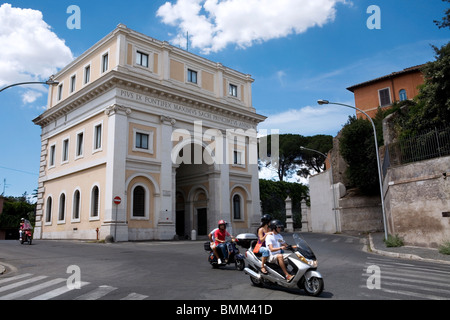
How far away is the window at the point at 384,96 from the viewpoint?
38.2m

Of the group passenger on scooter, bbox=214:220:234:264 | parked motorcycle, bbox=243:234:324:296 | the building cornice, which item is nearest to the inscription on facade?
the building cornice

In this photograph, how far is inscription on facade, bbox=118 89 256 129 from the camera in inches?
993

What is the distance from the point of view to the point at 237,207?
31.6 metres

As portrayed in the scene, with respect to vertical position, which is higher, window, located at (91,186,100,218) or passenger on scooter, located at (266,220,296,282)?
window, located at (91,186,100,218)

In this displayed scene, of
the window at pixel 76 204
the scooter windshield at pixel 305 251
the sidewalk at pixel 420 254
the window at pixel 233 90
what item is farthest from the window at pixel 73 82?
the scooter windshield at pixel 305 251

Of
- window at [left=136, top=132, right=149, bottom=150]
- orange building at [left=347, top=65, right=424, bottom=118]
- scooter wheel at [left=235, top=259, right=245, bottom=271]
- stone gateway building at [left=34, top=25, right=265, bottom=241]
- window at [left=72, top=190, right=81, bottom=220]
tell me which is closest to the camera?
scooter wheel at [left=235, top=259, right=245, bottom=271]

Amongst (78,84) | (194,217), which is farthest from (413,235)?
(78,84)

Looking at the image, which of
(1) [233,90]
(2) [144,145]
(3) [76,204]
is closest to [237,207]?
(2) [144,145]

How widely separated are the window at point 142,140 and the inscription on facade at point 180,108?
2.21 metres

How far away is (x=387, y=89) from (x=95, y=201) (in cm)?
3042

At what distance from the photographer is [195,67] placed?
30094 millimetres

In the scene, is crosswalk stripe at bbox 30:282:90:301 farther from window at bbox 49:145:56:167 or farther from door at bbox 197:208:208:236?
window at bbox 49:145:56:167

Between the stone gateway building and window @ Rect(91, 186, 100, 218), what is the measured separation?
7 cm

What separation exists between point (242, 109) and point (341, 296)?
86.7 feet
